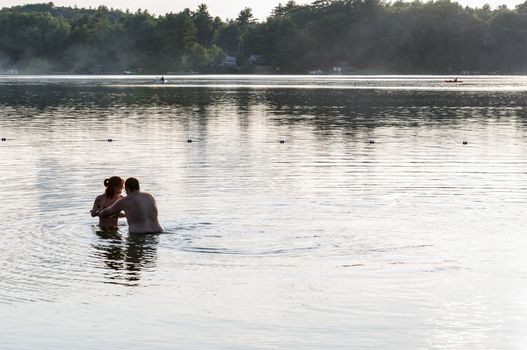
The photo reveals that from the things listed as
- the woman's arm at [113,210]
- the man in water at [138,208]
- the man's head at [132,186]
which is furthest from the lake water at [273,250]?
the man's head at [132,186]

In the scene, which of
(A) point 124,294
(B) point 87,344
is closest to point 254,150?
(A) point 124,294

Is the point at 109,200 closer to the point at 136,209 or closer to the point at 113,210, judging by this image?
the point at 113,210

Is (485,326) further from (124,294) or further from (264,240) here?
(264,240)

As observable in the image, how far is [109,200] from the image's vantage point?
85.1 feet

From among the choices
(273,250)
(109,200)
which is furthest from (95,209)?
(273,250)

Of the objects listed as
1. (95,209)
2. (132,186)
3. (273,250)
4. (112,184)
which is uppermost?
(132,186)

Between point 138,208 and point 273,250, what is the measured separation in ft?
11.7

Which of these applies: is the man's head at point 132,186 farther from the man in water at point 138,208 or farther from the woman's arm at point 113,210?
the woman's arm at point 113,210

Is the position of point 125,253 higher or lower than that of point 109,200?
lower

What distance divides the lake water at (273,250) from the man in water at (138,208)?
0.89 feet

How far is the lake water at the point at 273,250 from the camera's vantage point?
1650 centimetres

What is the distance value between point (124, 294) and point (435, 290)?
5.51 metres

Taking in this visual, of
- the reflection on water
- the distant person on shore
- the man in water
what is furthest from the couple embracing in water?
the reflection on water

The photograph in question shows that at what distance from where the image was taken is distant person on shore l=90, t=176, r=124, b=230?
25703 mm
